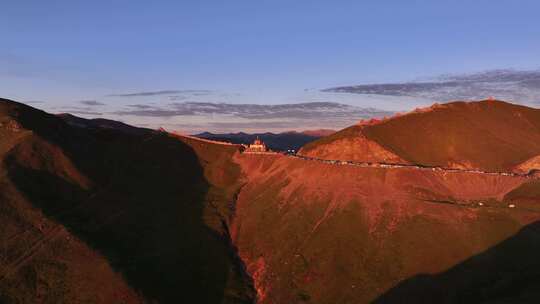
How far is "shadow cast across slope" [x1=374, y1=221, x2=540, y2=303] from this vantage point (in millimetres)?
52219

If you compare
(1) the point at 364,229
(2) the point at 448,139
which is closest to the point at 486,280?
(1) the point at 364,229

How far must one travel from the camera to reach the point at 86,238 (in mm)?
66250

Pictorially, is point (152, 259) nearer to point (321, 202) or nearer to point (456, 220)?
point (321, 202)

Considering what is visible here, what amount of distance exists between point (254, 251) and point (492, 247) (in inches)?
1305

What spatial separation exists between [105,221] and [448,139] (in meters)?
83.2

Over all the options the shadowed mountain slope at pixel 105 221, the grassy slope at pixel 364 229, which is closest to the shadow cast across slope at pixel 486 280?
the grassy slope at pixel 364 229

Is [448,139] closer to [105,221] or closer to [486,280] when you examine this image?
[486,280]

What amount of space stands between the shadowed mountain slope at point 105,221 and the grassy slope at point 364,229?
6.05m

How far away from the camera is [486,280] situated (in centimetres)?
5544

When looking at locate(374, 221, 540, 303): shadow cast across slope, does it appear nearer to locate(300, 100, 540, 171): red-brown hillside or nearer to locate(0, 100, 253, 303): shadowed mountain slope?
locate(0, 100, 253, 303): shadowed mountain slope

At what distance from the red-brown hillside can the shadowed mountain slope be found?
95.2 ft

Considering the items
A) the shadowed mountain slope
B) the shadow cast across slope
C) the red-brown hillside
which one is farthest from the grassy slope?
the red-brown hillside

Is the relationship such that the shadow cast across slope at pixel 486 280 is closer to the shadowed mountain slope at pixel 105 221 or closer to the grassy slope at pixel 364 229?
the grassy slope at pixel 364 229

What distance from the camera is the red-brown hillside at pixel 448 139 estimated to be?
108062 millimetres
